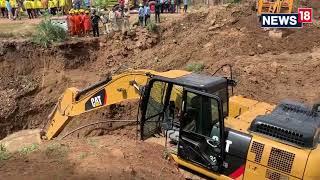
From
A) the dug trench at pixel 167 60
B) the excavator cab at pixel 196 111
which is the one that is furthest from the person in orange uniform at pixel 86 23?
the excavator cab at pixel 196 111

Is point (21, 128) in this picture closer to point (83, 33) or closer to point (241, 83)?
point (83, 33)

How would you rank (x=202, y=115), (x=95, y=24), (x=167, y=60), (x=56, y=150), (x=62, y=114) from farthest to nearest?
(x=95, y=24)
(x=167, y=60)
(x=62, y=114)
(x=56, y=150)
(x=202, y=115)

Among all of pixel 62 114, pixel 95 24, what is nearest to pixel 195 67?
pixel 95 24

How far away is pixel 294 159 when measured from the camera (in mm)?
7160

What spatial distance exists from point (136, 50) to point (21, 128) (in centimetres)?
556

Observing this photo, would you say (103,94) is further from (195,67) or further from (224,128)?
(195,67)

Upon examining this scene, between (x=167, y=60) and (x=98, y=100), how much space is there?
24.8 ft

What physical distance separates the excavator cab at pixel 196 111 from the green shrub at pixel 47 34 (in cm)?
976

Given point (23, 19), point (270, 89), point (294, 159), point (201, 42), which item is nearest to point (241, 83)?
point (270, 89)

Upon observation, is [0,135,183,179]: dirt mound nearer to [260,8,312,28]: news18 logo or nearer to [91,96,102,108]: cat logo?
[91,96,102,108]: cat logo

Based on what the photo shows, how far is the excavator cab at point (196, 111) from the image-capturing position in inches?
314

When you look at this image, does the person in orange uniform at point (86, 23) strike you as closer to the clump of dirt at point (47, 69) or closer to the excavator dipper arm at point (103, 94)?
the clump of dirt at point (47, 69)

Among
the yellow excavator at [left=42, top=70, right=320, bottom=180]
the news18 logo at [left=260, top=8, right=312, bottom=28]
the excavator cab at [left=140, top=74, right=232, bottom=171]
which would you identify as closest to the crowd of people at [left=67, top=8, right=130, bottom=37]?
the news18 logo at [left=260, top=8, right=312, bottom=28]

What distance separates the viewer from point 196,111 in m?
8.16
